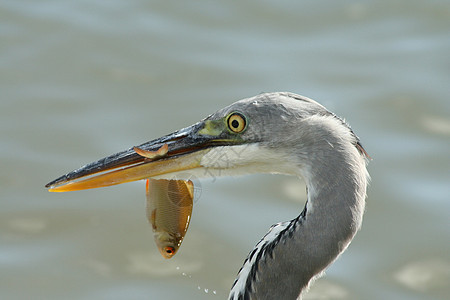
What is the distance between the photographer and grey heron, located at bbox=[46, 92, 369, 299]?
10.5ft

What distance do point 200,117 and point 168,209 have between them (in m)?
2.13

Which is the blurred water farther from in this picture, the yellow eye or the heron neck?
the yellow eye

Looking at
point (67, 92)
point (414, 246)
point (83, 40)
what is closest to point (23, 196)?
point (67, 92)

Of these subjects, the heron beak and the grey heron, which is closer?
the grey heron

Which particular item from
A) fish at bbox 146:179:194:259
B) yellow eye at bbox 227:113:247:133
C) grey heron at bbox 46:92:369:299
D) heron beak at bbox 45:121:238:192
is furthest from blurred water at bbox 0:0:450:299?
yellow eye at bbox 227:113:247:133

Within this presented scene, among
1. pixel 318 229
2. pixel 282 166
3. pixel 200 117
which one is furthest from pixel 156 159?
pixel 200 117

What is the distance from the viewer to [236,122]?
342 cm

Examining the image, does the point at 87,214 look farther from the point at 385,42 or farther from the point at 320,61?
the point at 385,42

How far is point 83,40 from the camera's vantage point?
263 inches

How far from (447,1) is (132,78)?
305 cm

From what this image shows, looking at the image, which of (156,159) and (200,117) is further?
(200,117)

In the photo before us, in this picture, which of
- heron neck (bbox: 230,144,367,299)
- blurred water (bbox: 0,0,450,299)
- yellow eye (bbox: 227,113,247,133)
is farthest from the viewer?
blurred water (bbox: 0,0,450,299)

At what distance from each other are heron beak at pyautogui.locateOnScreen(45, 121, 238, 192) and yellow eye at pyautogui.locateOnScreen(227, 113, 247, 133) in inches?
2.5

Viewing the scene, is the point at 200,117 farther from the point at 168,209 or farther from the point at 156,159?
the point at 156,159
